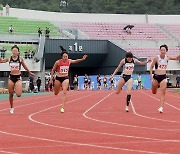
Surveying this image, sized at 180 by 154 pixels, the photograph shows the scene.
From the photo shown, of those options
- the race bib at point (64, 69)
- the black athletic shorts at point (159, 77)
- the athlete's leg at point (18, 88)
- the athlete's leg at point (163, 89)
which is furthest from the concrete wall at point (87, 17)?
the athlete's leg at point (163, 89)

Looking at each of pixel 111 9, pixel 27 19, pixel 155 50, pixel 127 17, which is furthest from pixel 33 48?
pixel 111 9

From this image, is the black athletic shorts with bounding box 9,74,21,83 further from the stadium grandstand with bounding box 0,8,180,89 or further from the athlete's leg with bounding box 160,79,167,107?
the stadium grandstand with bounding box 0,8,180,89

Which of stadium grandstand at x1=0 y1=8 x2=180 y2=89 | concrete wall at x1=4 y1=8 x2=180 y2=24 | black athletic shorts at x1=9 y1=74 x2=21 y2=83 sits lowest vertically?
black athletic shorts at x1=9 y1=74 x2=21 y2=83

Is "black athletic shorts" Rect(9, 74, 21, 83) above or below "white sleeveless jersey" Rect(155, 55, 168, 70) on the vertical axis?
below

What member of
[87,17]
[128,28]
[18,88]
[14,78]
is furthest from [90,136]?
[87,17]

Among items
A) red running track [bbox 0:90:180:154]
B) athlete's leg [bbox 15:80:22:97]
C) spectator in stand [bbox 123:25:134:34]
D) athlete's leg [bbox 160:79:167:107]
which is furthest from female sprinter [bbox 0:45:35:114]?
spectator in stand [bbox 123:25:134:34]

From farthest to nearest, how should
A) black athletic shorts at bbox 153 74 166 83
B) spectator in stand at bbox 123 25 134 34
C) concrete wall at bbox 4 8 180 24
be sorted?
spectator in stand at bbox 123 25 134 34, concrete wall at bbox 4 8 180 24, black athletic shorts at bbox 153 74 166 83

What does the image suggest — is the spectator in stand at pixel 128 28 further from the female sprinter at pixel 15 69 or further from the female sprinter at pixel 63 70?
the female sprinter at pixel 15 69

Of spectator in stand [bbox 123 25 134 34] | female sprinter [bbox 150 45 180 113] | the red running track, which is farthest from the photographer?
spectator in stand [bbox 123 25 134 34]

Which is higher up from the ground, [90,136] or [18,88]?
[18,88]

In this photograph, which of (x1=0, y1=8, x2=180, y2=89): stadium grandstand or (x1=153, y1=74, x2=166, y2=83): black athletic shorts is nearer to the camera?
(x1=153, y1=74, x2=166, y2=83): black athletic shorts

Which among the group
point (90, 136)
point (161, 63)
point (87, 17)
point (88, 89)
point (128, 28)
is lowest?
point (88, 89)

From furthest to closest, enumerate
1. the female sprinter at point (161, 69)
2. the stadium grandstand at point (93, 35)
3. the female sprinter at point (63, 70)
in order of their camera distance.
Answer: the stadium grandstand at point (93, 35)
the female sprinter at point (63, 70)
the female sprinter at point (161, 69)

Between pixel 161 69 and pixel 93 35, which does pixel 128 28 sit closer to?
pixel 93 35
